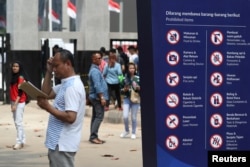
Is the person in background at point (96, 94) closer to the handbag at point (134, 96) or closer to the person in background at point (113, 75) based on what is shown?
the handbag at point (134, 96)

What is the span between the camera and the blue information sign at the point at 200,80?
7.05 meters

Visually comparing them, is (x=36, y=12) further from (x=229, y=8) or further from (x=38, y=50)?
(x=229, y=8)

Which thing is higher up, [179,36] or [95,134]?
[179,36]

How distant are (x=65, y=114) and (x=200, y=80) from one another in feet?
4.84

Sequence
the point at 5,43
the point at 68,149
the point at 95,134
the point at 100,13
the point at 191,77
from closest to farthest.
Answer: the point at 68,149 → the point at 191,77 → the point at 95,134 → the point at 5,43 → the point at 100,13

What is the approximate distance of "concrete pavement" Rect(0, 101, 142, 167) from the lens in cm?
1151

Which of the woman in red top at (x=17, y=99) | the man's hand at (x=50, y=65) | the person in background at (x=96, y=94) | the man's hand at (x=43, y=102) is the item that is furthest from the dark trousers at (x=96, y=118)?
the man's hand at (x=43, y=102)

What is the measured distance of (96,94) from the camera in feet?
45.7

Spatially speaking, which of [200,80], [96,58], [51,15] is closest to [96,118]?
[96,58]

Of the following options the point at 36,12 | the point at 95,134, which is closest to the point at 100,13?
the point at 36,12

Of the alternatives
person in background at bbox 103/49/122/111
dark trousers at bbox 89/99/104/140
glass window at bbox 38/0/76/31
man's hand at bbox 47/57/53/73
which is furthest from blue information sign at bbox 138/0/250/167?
glass window at bbox 38/0/76/31

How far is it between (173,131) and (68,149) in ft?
3.68

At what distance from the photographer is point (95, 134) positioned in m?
14.1

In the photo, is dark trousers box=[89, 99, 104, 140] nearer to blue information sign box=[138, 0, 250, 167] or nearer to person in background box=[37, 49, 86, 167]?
blue information sign box=[138, 0, 250, 167]
